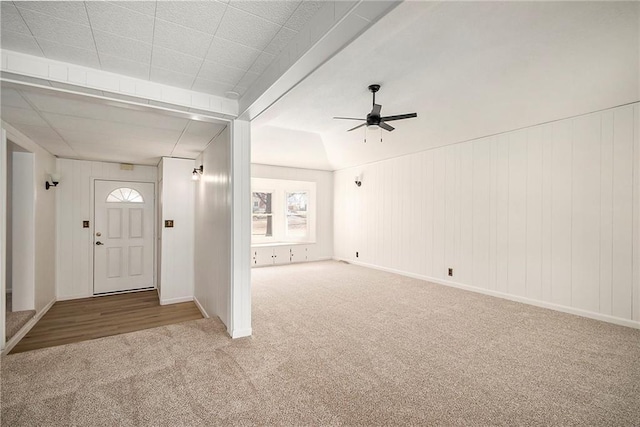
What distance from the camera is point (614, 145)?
341cm

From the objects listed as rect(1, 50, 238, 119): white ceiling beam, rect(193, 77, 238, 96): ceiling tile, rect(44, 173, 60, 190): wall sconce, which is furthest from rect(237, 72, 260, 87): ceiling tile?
rect(44, 173, 60, 190): wall sconce

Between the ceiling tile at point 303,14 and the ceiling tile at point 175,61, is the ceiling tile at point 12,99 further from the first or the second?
the ceiling tile at point 303,14

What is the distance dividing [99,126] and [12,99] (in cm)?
83

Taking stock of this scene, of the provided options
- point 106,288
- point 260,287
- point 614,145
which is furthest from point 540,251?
point 106,288

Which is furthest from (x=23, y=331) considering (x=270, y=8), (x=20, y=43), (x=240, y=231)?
(x=270, y=8)

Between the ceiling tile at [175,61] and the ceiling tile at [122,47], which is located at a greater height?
the ceiling tile at [175,61]

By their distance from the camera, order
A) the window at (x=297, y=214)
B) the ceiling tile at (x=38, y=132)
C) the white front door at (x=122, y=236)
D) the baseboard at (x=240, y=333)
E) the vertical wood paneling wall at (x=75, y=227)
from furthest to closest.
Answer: the window at (x=297, y=214) → the white front door at (x=122, y=236) → the vertical wood paneling wall at (x=75, y=227) → the ceiling tile at (x=38, y=132) → the baseboard at (x=240, y=333)

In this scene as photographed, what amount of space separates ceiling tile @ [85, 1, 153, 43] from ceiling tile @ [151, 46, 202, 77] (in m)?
0.16

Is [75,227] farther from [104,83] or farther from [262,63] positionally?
[262,63]

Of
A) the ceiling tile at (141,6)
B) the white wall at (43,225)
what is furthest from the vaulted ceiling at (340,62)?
the white wall at (43,225)

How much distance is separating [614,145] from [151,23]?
4836mm

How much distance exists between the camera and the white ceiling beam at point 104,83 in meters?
2.11

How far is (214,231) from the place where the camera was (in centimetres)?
379

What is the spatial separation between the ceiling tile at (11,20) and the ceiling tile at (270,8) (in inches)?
49.0
